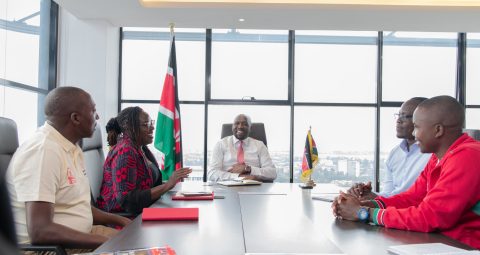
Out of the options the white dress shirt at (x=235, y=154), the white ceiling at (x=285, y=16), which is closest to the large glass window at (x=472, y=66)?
the white ceiling at (x=285, y=16)

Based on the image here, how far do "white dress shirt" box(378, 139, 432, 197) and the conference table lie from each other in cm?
97

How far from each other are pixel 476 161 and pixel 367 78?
13.8ft

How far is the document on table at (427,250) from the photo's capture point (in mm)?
1205

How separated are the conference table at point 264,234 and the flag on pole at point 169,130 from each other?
84.3 inches

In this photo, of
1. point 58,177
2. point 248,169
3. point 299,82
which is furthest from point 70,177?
point 299,82

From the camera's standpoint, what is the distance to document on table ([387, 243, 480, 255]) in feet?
3.95

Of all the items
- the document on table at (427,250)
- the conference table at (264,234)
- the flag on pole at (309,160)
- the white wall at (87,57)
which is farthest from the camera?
the white wall at (87,57)

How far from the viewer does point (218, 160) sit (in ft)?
13.8

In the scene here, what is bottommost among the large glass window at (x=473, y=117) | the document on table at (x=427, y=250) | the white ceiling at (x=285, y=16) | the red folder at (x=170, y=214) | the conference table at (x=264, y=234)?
the conference table at (x=264, y=234)

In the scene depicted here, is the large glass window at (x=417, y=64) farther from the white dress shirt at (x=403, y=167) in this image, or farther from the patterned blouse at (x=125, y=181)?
the patterned blouse at (x=125, y=181)

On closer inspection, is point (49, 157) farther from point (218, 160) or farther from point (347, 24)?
point (347, 24)

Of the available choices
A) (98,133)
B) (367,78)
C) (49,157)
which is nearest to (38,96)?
(98,133)

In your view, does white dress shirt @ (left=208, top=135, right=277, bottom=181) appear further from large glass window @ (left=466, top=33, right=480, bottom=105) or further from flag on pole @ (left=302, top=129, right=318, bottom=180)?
large glass window @ (left=466, top=33, right=480, bottom=105)

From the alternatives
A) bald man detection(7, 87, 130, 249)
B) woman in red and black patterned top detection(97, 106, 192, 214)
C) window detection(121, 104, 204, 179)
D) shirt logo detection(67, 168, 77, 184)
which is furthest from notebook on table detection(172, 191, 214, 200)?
window detection(121, 104, 204, 179)
